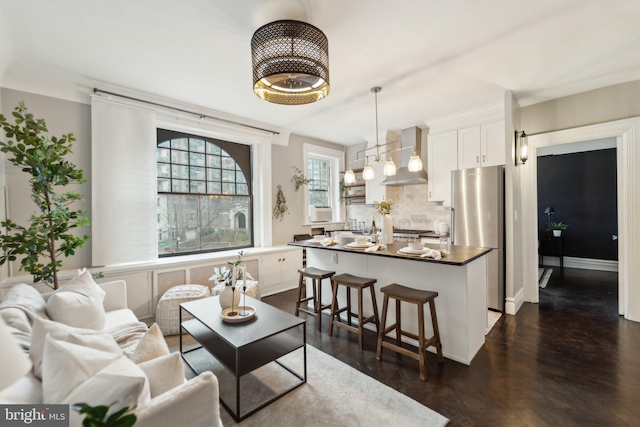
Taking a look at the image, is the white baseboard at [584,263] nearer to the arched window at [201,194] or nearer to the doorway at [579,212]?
the doorway at [579,212]

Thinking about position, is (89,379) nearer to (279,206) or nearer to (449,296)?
(449,296)

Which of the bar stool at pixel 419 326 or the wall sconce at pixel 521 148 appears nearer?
the bar stool at pixel 419 326

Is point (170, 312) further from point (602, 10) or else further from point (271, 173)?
point (602, 10)

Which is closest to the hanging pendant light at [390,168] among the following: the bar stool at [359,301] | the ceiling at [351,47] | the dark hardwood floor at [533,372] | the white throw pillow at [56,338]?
the ceiling at [351,47]

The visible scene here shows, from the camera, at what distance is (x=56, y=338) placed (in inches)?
49.9

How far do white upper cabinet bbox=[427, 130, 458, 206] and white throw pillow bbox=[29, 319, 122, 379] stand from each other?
448 centimetres

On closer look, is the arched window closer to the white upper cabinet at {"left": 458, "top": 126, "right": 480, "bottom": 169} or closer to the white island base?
the white island base

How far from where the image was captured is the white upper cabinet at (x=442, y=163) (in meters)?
4.36

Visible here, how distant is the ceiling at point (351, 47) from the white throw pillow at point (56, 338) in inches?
83.6

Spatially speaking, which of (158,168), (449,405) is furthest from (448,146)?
(158,168)

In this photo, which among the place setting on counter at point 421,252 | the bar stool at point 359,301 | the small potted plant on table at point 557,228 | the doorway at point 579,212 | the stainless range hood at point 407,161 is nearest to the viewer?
the place setting on counter at point 421,252

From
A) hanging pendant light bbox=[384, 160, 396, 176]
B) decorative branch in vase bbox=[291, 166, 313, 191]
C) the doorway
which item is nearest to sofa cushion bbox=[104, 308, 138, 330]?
hanging pendant light bbox=[384, 160, 396, 176]

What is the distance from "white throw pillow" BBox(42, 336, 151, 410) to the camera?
3.03 ft

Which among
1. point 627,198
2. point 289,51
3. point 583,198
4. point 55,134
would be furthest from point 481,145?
point 55,134
